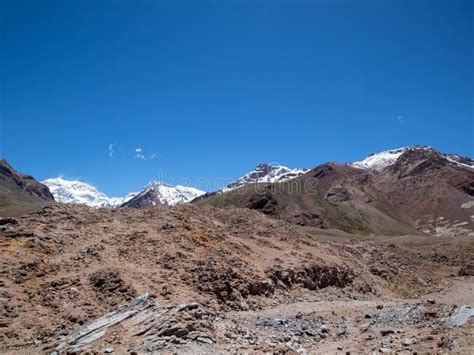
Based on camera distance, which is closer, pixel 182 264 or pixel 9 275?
pixel 9 275

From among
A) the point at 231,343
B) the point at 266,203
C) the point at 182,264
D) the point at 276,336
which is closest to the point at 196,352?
the point at 231,343

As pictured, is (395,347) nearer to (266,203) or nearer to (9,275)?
(9,275)

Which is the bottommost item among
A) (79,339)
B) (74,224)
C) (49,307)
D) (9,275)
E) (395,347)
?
(395,347)

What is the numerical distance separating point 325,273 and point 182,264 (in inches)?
524

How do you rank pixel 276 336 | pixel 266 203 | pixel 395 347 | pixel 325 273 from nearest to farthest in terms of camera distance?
pixel 395 347, pixel 276 336, pixel 325 273, pixel 266 203

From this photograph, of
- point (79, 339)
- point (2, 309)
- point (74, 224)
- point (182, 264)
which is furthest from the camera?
point (74, 224)

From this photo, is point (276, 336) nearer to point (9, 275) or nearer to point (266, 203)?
point (9, 275)

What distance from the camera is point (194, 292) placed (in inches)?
901

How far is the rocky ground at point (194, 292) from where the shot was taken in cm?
1495

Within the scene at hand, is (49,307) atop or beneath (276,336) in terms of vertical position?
atop

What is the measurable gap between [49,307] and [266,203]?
176175mm

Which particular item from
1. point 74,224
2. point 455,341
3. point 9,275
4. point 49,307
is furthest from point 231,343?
point 74,224

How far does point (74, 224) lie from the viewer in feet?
92.1

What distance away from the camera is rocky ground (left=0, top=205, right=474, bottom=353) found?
589 inches
